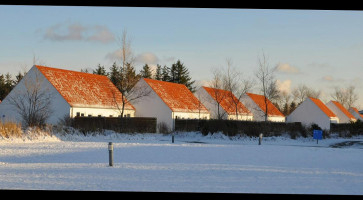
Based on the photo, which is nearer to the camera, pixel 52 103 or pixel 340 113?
pixel 52 103

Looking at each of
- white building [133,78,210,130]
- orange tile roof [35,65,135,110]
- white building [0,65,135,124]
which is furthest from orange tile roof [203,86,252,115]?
white building [0,65,135,124]

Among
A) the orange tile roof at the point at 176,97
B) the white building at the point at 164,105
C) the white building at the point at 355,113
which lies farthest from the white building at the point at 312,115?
the white building at the point at 355,113

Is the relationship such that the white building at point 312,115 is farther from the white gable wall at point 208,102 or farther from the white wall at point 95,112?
the white wall at point 95,112

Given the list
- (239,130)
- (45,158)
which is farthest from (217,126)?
(45,158)

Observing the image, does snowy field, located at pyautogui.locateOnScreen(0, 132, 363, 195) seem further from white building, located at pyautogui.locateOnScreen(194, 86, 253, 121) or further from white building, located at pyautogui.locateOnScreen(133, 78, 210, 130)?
white building, located at pyautogui.locateOnScreen(194, 86, 253, 121)

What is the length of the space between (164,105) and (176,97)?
17.7ft

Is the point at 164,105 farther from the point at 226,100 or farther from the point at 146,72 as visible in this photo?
the point at 146,72

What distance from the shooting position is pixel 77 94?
47.2m

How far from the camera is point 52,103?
148ft

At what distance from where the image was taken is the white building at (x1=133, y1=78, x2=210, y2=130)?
5147 centimetres

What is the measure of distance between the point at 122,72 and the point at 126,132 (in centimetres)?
688

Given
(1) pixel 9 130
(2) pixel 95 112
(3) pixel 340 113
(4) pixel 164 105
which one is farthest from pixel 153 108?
(3) pixel 340 113

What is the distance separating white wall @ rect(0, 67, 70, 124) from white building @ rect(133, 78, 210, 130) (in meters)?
10.6

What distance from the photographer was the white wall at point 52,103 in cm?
4462
